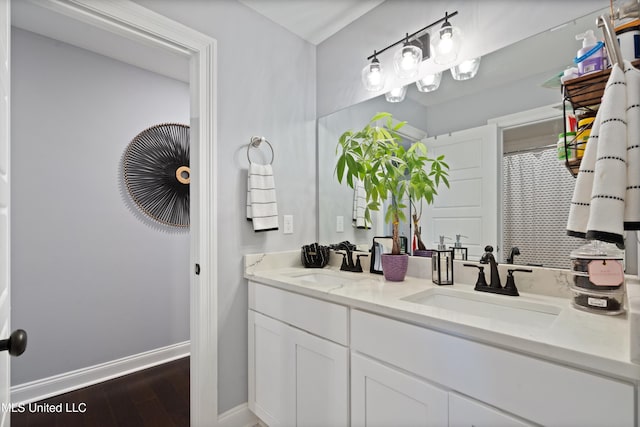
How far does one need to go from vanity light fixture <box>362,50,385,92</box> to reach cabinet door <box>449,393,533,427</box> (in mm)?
1560

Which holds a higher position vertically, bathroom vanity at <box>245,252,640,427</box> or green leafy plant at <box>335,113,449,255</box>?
green leafy plant at <box>335,113,449,255</box>

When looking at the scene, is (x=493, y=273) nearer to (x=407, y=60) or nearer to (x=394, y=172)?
(x=394, y=172)

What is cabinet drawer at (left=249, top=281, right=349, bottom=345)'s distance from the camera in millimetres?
1246

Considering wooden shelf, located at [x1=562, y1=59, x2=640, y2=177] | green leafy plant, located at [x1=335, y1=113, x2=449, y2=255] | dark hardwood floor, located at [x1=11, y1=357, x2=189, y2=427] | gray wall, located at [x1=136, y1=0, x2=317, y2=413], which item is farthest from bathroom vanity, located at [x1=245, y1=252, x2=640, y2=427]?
dark hardwood floor, located at [x1=11, y1=357, x2=189, y2=427]

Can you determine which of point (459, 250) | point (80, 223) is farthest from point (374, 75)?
point (80, 223)

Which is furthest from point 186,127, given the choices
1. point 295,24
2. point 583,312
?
point 583,312

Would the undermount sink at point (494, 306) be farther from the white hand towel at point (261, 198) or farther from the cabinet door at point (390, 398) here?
the white hand towel at point (261, 198)

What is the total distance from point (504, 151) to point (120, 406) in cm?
259

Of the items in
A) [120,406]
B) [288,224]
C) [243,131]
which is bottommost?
[120,406]

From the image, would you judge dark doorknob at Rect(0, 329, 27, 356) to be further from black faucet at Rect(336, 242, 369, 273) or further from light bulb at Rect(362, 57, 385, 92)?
light bulb at Rect(362, 57, 385, 92)

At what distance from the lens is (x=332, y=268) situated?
78.9 inches

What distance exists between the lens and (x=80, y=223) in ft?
7.25

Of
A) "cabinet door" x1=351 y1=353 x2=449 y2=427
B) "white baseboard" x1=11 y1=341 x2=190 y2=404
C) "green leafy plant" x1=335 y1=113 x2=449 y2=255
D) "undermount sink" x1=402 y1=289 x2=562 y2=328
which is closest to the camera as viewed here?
"cabinet door" x1=351 y1=353 x2=449 y2=427

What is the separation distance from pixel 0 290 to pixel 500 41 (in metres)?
1.91
